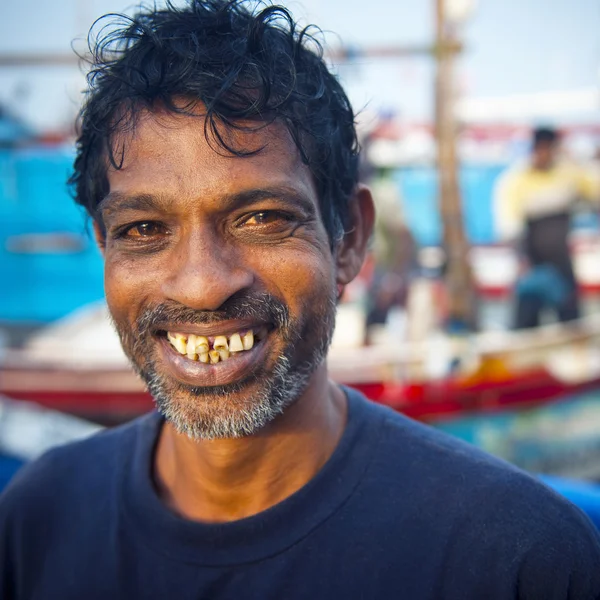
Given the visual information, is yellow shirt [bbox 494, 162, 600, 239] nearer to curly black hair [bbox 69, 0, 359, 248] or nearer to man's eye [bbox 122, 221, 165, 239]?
curly black hair [bbox 69, 0, 359, 248]

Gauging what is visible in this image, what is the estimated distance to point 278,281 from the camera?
4.27 ft

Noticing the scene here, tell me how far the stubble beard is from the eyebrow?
0.64ft

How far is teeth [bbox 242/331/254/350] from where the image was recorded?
1296 millimetres

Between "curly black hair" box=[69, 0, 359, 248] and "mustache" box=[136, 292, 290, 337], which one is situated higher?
"curly black hair" box=[69, 0, 359, 248]

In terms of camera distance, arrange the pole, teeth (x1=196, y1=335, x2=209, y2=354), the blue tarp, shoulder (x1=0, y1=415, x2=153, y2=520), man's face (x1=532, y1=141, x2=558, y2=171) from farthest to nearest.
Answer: the blue tarp
the pole
man's face (x1=532, y1=141, x2=558, y2=171)
shoulder (x1=0, y1=415, x2=153, y2=520)
teeth (x1=196, y1=335, x2=209, y2=354)

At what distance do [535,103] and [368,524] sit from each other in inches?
538

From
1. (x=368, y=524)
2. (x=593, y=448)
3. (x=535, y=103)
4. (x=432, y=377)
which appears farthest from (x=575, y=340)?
(x=535, y=103)

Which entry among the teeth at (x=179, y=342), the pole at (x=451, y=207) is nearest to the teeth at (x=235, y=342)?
the teeth at (x=179, y=342)

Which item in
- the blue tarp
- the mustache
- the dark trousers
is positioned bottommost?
the dark trousers

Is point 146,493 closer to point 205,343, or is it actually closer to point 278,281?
point 205,343

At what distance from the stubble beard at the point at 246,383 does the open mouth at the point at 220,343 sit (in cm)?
3

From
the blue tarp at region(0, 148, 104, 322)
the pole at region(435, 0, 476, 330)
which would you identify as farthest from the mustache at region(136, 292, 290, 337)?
the blue tarp at region(0, 148, 104, 322)

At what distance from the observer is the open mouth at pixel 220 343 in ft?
4.24

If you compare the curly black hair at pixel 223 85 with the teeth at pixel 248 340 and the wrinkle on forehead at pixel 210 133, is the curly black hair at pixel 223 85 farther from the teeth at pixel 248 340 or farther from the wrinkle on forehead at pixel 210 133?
the teeth at pixel 248 340
